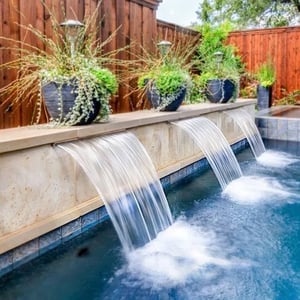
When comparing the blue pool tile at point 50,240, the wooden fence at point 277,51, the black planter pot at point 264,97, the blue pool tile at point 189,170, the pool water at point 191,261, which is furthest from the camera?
the wooden fence at point 277,51

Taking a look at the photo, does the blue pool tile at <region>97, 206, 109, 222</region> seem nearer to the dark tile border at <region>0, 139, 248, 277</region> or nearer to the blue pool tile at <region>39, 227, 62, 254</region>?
the dark tile border at <region>0, 139, 248, 277</region>

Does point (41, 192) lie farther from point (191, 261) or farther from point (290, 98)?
point (290, 98)

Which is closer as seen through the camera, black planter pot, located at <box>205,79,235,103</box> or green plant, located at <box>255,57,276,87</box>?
black planter pot, located at <box>205,79,235,103</box>

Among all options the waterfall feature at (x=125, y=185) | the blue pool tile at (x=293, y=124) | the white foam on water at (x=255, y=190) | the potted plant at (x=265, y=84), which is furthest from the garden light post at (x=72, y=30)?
the potted plant at (x=265, y=84)

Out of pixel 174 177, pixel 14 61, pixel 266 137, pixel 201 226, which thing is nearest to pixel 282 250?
pixel 201 226

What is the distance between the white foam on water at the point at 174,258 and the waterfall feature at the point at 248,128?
327 centimetres

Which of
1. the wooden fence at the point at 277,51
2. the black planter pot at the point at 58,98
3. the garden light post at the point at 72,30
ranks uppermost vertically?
the wooden fence at the point at 277,51

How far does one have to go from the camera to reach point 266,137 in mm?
7234

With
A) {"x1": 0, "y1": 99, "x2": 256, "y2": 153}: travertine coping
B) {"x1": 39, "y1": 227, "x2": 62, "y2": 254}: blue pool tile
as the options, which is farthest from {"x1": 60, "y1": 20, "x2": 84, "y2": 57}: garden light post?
{"x1": 39, "y1": 227, "x2": 62, "y2": 254}: blue pool tile

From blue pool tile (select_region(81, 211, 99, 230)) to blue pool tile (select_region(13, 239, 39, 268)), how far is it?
50 centimetres

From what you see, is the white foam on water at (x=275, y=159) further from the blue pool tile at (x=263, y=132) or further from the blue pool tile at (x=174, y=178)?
the blue pool tile at (x=174, y=178)

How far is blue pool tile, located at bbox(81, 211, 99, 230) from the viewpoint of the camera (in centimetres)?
302

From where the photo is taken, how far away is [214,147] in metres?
4.63

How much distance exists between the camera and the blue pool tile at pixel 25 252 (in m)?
2.41
